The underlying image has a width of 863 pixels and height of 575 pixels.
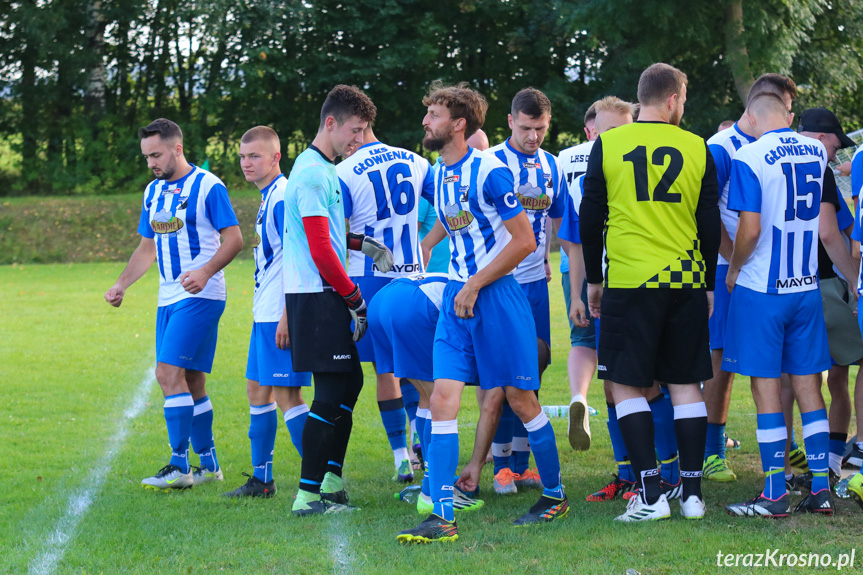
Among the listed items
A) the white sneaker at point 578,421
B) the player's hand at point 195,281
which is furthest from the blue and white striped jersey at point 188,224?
the white sneaker at point 578,421

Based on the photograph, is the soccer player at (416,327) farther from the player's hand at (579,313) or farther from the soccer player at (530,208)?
the player's hand at (579,313)

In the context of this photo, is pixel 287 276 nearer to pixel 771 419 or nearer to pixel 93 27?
pixel 771 419

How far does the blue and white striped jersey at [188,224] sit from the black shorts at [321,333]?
4.27 ft

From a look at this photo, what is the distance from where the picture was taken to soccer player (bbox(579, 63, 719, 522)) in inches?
184

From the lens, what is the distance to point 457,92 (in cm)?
484

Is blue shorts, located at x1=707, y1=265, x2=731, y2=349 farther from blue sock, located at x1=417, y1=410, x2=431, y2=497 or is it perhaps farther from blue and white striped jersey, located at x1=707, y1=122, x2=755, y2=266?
blue sock, located at x1=417, y1=410, x2=431, y2=497

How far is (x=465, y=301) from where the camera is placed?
15.3ft

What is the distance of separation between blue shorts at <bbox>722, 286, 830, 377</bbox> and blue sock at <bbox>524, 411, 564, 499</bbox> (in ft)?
3.64

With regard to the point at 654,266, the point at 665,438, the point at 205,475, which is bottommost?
→ the point at 205,475

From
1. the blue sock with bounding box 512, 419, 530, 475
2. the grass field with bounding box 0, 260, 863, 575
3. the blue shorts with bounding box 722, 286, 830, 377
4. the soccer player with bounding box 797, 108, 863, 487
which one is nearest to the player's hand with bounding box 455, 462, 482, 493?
the grass field with bounding box 0, 260, 863, 575

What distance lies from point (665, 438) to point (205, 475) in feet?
10.0

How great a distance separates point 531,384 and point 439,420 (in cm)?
52

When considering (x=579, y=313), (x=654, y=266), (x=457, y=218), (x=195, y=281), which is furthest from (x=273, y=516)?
(x=654, y=266)

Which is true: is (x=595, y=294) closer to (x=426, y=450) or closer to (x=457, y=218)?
(x=457, y=218)
